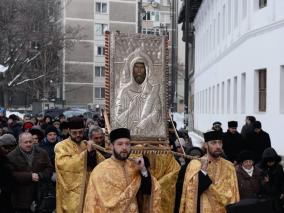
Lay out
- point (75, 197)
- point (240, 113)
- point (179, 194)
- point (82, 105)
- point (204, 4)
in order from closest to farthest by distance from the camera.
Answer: point (179, 194) → point (75, 197) → point (240, 113) → point (204, 4) → point (82, 105)

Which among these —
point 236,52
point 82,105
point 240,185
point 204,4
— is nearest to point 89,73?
point 82,105

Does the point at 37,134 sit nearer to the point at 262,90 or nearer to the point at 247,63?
the point at 262,90

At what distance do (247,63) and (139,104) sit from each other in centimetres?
1331

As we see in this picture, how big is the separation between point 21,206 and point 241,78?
47.6ft

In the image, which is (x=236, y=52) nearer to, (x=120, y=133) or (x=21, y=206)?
(x=21, y=206)

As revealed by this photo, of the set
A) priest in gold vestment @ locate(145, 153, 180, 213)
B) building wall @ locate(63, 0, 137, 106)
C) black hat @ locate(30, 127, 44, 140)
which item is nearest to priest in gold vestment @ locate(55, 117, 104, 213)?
priest in gold vestment @ locate(145, 153, 180, 213)

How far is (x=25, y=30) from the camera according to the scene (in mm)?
32844

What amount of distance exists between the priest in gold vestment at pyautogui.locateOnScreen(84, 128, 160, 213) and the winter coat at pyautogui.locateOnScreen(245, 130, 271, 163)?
6502 millimetres

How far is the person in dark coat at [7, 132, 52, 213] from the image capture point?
7555 mm

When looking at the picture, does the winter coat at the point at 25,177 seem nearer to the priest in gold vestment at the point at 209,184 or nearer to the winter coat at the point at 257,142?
the priest in gold vestment at the point at 209,184

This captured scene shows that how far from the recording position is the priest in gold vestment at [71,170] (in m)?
7.09

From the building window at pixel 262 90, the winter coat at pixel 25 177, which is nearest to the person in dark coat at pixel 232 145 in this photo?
the winter coat at pixel 25 177

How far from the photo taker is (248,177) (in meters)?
7.95

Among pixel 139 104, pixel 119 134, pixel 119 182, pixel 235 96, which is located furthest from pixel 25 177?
pixel 235 96
